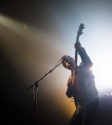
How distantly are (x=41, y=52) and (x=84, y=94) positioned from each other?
5.25 m

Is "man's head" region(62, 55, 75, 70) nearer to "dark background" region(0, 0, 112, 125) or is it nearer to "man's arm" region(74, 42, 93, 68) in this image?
"man's arm" region(74, 42, 93, 68)

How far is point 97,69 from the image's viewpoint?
6535 mm

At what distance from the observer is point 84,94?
249 cm

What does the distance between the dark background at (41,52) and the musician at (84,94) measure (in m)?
3.98

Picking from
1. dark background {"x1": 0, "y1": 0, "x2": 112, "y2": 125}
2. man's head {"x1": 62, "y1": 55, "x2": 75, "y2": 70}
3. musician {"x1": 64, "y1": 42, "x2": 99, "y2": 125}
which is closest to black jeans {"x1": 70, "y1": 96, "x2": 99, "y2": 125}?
musician {"x1": 64, "y1": 42, "x2": 99, "y2": 125}

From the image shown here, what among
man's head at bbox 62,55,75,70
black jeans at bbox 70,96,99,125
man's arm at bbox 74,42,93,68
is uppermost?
man's head at bbox 62,55,75,70

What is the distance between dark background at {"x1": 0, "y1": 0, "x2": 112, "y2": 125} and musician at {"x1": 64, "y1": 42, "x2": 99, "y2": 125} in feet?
13.1

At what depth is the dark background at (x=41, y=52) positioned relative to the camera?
6457 mm

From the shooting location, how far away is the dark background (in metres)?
6.46

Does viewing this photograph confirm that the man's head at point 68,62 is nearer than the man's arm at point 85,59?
No

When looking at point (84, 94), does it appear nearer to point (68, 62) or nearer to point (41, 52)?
point (68, 62)

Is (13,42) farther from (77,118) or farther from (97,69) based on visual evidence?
(77,118)

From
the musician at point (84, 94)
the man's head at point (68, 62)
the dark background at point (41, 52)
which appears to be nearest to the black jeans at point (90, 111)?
the musician at point (84, 94)

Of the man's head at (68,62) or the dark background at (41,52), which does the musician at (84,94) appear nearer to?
the man's head at (68,62)
